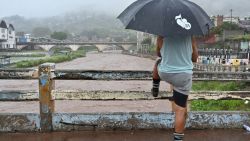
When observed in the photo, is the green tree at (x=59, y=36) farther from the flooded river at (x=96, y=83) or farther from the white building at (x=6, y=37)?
Answer: the flooded river at (x=96, y=83)

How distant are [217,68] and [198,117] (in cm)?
2516

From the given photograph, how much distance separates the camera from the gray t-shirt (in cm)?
375

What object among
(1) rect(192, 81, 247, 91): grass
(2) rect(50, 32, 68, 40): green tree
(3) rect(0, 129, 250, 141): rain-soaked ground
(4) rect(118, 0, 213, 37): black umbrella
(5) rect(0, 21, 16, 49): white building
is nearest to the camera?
(4) rect(118, 0, 213, 37): black umbrella

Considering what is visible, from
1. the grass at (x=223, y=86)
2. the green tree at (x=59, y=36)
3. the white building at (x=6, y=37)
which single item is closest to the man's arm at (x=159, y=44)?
the grass at (x=223, y=86)

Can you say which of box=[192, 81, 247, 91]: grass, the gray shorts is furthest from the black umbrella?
box=[192, 81, 247, 91]: grass

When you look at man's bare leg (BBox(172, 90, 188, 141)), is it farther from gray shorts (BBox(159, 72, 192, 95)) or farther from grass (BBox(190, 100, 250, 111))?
grass (BBox(190, 100, 250, 111))

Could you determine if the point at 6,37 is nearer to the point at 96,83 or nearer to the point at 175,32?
the point at 96,83

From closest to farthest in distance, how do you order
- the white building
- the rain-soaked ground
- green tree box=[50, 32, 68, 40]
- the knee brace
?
1. the knee brace
2. the rain-soaked ground
3. the white building
4. green tree box=[50, 32, 68, 40]

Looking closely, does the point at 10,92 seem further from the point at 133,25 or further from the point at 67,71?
the point at 133,25

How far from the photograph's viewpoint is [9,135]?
16.0 ft

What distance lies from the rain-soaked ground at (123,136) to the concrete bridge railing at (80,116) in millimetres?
99

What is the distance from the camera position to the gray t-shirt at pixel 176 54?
12.3 ft

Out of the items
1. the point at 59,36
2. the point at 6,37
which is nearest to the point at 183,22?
the point at 6,37

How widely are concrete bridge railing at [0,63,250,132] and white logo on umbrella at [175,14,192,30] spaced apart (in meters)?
1.51
